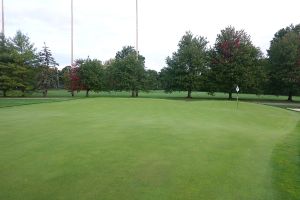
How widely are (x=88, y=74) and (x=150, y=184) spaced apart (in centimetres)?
4614

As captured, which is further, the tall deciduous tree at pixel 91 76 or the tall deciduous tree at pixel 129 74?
the tall deciduous tree at pixel 91 76

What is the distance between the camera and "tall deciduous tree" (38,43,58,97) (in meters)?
52.9

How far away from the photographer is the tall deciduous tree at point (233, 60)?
138 ft

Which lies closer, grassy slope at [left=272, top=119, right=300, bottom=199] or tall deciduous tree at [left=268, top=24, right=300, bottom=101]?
grassy slope at [left=272, top=119, right=300, bottom=199]

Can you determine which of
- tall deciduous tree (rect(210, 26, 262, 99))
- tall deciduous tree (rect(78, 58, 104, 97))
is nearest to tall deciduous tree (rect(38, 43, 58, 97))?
tall deciduous tree (rect(78, 58, 104, 97))

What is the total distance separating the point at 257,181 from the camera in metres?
6.27

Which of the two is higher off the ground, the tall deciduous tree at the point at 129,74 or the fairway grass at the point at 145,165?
the tall deciduous tree at the point at 129,74

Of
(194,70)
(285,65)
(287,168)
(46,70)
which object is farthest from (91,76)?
(287,168)

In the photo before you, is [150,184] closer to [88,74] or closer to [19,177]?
[19,177]

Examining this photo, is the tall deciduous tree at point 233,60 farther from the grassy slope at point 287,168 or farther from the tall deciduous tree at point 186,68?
the grassy slope at point 287,168

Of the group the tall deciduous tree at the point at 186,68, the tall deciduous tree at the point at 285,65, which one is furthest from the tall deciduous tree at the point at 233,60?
the tall deciduous tree at the point at 285,65

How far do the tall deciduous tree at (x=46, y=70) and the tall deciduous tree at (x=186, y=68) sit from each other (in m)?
19.8

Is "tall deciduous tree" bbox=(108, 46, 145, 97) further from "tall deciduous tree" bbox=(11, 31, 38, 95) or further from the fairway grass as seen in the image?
the fairway grass

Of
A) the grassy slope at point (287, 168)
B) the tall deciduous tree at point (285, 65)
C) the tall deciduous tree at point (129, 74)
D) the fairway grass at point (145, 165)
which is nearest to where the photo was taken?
the fairway grass at point (145, 165)
